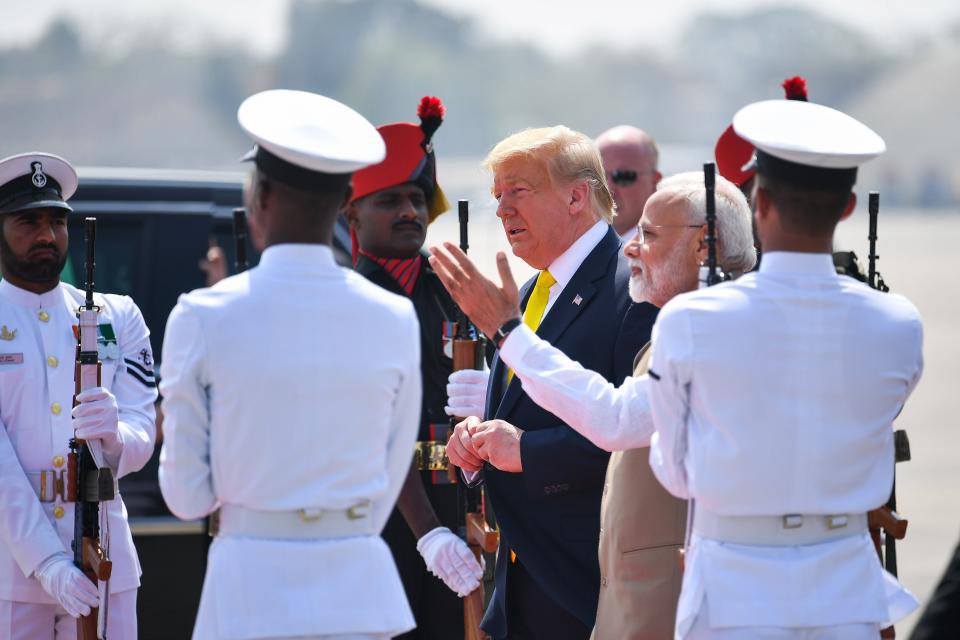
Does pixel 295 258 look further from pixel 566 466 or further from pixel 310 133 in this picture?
pixel 566 466

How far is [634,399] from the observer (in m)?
3.68

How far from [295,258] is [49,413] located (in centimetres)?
167

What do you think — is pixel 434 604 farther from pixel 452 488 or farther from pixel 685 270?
pixel 685 270

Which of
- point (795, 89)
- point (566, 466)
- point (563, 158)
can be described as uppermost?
point (795, 89)

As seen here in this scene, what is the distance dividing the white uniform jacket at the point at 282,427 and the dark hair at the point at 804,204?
90 cm

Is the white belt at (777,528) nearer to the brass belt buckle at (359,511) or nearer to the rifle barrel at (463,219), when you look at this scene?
the brass belt buckle at (359,511)

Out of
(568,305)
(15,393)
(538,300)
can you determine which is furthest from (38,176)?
(568,305)

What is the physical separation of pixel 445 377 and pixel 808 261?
2.16 meters

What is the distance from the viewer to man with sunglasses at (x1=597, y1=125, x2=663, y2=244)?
7102mm

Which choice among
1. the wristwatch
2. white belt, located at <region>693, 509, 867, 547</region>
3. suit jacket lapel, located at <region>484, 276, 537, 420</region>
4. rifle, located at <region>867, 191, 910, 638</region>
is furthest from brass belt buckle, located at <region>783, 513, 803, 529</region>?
suit jacket lapel, located at <region>484, 276, 537, 420</region>

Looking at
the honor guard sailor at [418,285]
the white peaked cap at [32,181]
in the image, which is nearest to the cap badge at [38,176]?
the white peaked cap at [32,181]

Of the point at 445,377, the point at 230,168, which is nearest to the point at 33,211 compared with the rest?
the point at 445,377

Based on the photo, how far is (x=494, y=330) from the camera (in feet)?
12.5

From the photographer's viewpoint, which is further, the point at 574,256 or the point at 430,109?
the point at 430,109
